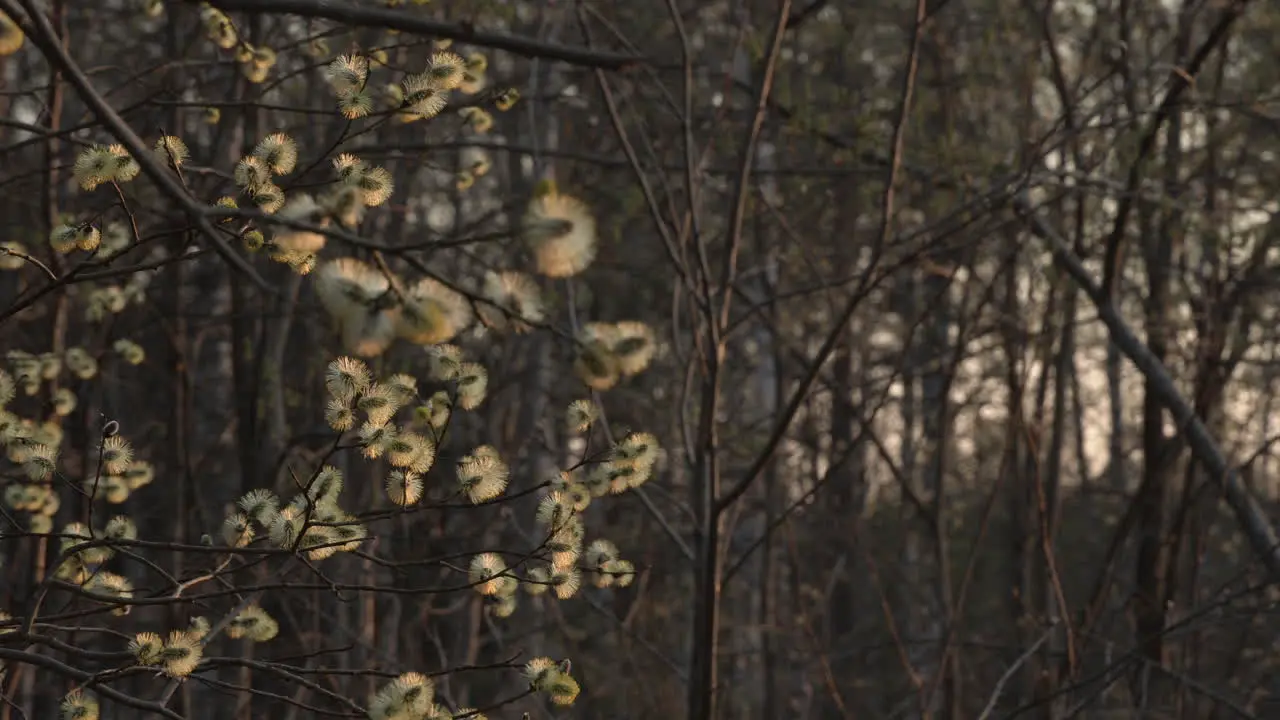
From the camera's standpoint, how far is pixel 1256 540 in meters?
3.60

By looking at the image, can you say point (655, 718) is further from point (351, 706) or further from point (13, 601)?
→ point (351, 706)

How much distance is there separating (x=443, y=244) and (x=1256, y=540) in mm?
3050

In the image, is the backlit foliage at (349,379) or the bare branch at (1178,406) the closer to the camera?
the backlit foliage at (349,379)

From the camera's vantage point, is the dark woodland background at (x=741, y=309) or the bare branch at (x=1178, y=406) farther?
the bare branch at (x=1178, y=406)

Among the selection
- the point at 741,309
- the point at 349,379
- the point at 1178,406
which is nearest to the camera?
the point at 349,379

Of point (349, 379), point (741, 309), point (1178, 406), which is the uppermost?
point (741, 309)

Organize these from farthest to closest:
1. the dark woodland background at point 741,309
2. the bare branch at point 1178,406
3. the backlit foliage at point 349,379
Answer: the bare branch at point 1178,406 < the dark woodland background at point 741,309 < the backlit foliage at point 349,379

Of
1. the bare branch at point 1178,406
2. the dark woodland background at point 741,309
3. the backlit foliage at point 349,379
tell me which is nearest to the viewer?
the backlit foliage at point 349,379

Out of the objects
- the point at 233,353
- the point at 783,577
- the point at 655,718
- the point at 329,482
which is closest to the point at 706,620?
the point at 329,482

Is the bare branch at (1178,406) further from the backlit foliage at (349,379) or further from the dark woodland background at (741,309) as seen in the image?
the backlit foliage at (349,379)

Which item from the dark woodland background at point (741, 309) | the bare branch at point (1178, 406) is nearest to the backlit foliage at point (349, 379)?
the dark woodland background at point (741, 309)

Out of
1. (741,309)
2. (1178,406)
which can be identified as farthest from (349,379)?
(741,309)

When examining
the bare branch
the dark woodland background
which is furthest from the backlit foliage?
the bare branch

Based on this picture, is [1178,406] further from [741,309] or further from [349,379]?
[741,309]
